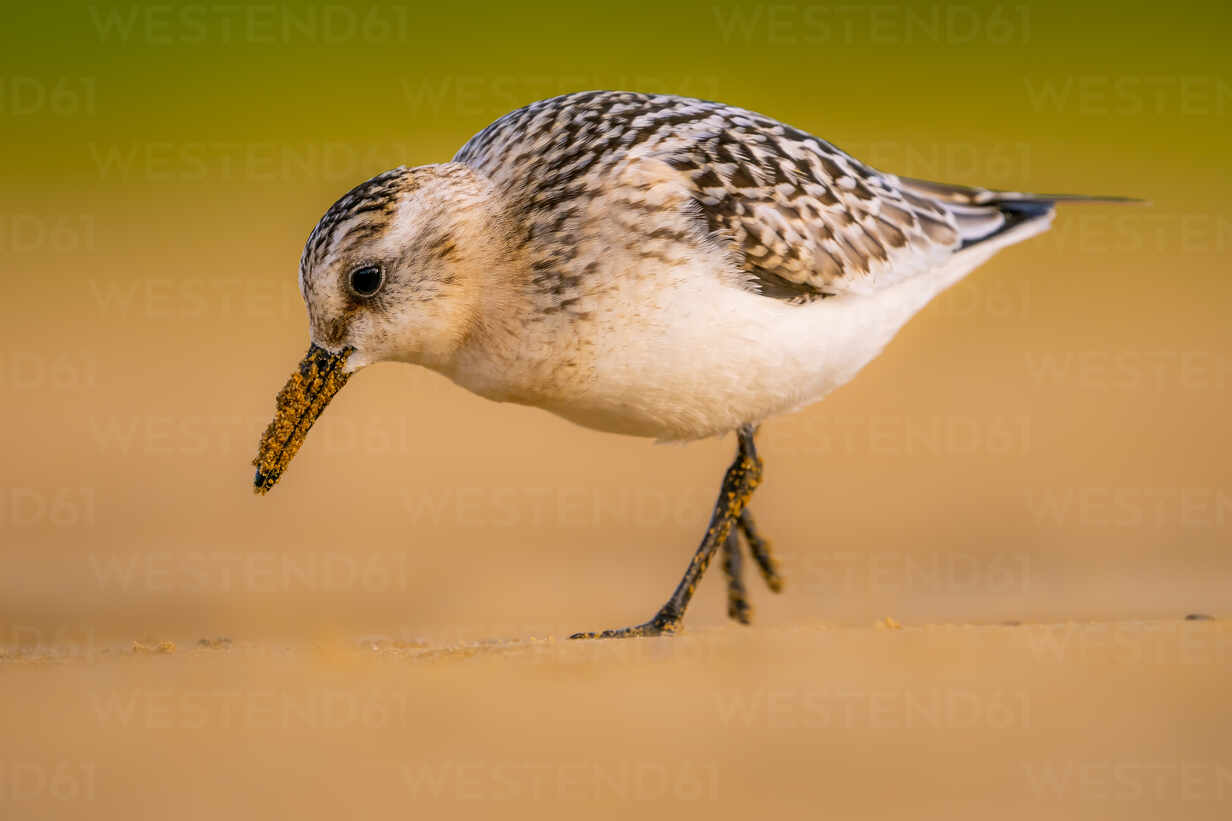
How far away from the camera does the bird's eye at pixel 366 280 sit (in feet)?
20.5

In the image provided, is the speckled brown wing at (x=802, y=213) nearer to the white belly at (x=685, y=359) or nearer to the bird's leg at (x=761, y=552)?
the white belly at (x=685, y=359)

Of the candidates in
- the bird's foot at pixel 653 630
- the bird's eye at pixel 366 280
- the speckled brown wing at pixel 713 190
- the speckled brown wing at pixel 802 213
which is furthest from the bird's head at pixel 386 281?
the bird's foot at pixel 653 630

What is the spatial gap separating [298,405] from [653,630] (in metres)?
1.96

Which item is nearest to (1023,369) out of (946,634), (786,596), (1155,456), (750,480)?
(1155,456)

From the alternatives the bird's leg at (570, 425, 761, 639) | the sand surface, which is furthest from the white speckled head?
the bird's leg at (570, 425, 761, 639)

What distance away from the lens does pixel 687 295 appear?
643 cm

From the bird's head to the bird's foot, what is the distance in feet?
4.77

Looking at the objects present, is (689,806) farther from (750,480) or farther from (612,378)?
(750,480)

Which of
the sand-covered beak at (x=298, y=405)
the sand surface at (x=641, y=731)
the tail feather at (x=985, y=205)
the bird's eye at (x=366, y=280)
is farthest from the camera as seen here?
the tail feather at (x=985, y=205)

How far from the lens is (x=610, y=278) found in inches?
249

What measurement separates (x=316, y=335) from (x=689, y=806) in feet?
8.80

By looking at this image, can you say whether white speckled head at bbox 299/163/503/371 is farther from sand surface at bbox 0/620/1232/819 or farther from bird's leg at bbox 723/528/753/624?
bird's leg at bbox 723/528/753/624

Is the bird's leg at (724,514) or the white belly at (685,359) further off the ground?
the white belly at (685,359)

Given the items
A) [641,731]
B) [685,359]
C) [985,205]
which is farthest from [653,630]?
[985,205]
